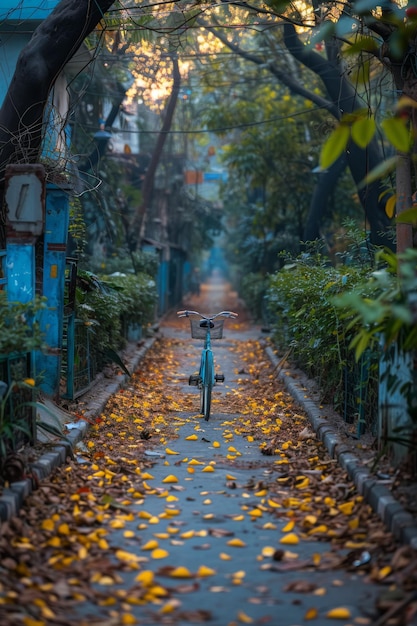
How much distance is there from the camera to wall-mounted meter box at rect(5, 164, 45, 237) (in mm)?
6570

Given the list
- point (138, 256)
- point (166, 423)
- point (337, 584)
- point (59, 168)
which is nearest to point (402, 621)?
point (337, 584)

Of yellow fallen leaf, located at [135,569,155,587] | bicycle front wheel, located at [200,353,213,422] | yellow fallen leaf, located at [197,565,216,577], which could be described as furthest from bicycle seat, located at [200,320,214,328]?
yellow fallen leaf, located at [135,569,155,587]

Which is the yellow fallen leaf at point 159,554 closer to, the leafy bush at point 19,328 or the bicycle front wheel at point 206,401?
the leafy bush at point 19,328

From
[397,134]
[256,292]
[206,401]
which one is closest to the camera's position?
[397,134]

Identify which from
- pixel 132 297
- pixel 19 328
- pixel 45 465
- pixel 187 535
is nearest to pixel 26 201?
pixel 19 328

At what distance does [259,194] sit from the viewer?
108 ft

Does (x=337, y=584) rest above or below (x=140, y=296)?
below

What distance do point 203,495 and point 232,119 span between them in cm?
1879

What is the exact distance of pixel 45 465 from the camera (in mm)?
6203

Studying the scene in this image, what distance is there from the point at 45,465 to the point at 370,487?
8.16ft

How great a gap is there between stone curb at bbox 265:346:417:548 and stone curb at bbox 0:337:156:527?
2.40m

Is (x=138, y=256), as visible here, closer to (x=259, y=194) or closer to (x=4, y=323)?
(x=259, y=194)

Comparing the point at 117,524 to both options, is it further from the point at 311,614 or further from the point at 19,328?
the point at 311,614

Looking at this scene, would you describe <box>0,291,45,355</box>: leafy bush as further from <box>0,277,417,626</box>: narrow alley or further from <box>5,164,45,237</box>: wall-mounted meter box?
<box>0,277,417,626</box>: narrow alley
